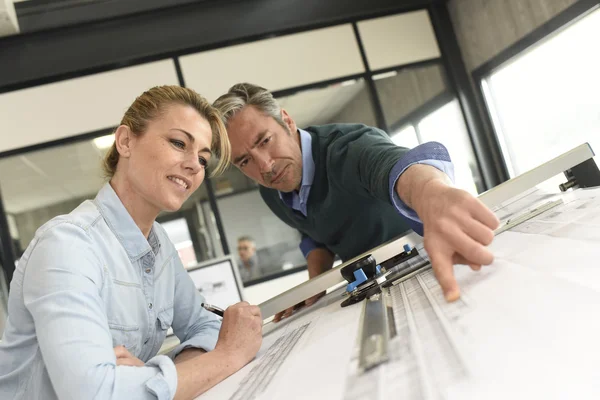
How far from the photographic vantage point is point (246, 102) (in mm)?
1669

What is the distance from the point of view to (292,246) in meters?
4.00

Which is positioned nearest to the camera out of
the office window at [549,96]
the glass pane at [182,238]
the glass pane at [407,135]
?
the office window at [549,96]

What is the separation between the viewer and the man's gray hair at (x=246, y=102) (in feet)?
5.40

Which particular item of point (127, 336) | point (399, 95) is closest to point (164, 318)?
point (127, 336)

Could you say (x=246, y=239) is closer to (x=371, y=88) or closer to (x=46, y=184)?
(x=46, y=184)

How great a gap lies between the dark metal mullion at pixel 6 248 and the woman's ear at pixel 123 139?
3.02 m

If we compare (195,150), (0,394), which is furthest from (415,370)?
(195,150)

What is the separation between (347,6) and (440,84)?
109cm

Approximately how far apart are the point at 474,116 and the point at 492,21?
32.3 inches

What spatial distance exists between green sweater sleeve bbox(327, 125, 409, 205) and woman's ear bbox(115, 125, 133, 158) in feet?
1.82

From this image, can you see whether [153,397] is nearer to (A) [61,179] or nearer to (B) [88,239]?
(B) [88,239]

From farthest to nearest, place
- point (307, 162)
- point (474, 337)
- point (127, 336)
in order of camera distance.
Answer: point (307, 162) → point (127, 336) → point (474, 337)

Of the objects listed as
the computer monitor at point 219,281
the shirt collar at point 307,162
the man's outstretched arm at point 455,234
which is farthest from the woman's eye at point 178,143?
the computer monitor at point 219,281

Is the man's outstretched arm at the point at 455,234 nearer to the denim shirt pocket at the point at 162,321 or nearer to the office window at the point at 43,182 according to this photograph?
the denim shirt pocket at the point at 162,321
